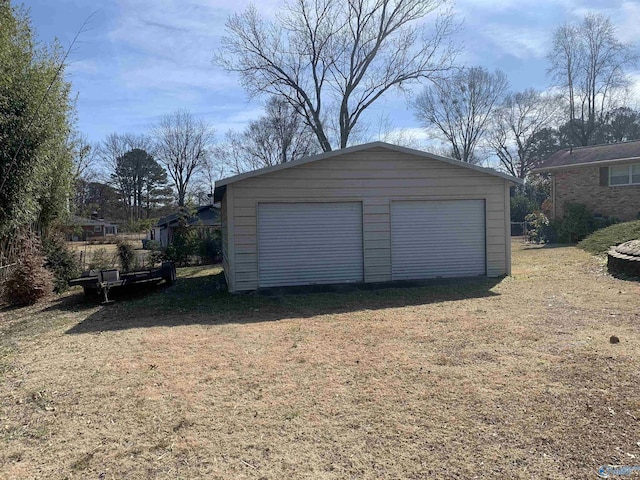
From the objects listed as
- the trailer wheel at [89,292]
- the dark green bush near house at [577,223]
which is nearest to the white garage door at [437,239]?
the trailer wheel at [89,292]

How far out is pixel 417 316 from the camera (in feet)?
22.7

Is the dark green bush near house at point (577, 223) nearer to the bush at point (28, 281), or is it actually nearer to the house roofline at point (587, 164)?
the house roofline at point (587, 164)

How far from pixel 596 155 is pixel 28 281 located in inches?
910

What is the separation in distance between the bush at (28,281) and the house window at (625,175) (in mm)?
21922

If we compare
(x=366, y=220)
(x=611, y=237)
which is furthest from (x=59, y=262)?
(x=611, y=237)

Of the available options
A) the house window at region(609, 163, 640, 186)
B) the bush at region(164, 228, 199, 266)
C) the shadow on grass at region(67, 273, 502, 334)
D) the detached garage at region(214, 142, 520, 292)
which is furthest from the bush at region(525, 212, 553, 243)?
the bush at region(164, 228, 199, 266)

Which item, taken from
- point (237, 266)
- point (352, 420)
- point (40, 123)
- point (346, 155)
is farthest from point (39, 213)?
point (352, 420)

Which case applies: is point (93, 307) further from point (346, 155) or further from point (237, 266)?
point (346, 155)

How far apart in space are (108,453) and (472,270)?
30.2ft

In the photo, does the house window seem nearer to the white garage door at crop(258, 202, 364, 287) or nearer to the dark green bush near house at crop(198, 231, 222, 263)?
the white garage door at crop(258, 202, 364, 287)

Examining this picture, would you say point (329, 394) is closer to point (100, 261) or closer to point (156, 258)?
point (100, 261)

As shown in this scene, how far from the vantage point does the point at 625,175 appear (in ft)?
63.7

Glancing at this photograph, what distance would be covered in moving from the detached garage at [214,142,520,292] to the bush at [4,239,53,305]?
3967mm

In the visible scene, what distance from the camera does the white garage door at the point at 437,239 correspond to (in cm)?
1028
